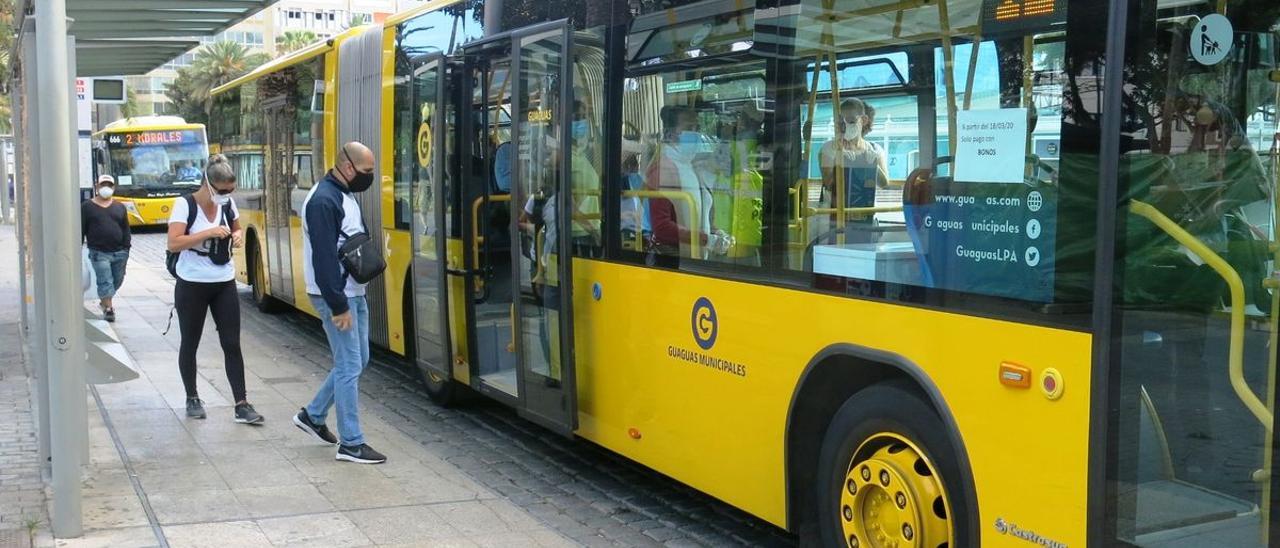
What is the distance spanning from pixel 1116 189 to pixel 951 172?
71 centimetres

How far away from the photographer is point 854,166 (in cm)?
479

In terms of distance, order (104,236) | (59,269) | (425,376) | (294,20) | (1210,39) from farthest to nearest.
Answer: (294,20) < (104,236) < (425,376) < (59,269) < (1210,39)

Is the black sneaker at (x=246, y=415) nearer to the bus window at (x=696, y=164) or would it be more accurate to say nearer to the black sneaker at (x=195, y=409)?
the black sneaker at (x=195, y=409)

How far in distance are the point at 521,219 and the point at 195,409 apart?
288cm

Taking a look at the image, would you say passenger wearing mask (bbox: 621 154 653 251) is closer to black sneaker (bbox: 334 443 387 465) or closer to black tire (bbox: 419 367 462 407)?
black sneaker (bbox: 334 443 387 465)

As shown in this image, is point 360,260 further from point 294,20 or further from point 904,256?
point 294,20

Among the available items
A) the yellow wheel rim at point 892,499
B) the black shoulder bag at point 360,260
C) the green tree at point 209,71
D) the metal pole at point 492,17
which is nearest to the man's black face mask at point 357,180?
the black shoulder bag at point 360,260

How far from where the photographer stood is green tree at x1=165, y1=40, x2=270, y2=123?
79.1 m

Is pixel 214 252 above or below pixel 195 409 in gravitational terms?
above

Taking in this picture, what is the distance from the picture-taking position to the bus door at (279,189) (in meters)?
13.5

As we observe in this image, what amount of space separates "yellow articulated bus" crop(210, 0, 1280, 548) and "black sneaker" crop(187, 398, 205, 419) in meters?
2.12

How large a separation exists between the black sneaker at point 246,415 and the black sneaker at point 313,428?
48 centimetres

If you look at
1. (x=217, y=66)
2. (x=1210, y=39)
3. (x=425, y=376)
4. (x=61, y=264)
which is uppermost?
(x=217, y=66)

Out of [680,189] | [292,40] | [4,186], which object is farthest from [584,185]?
[292,40]
